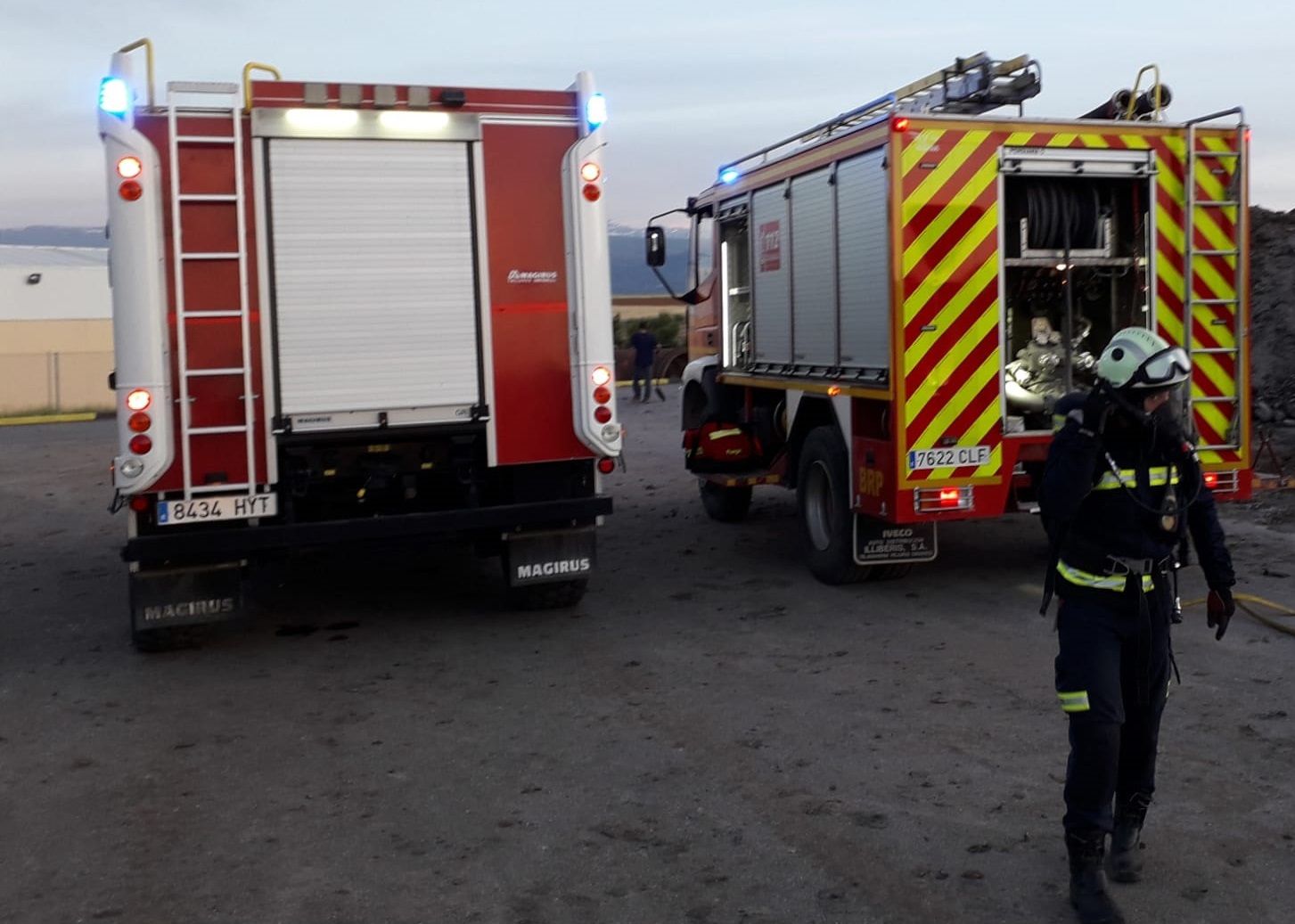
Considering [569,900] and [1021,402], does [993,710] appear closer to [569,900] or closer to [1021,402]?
[569,900]

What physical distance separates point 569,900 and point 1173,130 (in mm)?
6754

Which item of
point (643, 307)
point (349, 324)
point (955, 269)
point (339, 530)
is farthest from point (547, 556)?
point (643, 307)

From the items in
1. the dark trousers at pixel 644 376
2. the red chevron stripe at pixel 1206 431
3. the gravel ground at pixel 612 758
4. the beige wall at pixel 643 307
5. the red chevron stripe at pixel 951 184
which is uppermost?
the beige wall at pixel 643 307

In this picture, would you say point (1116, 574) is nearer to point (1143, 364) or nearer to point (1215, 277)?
point (1143, 364)

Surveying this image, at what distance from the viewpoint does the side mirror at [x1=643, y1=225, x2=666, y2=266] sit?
39.1ft

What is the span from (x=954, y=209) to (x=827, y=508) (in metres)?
2.31

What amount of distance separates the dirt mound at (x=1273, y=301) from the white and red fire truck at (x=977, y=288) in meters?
7.56

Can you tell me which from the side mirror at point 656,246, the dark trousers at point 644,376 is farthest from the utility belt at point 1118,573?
the dark trousers at point 644,376

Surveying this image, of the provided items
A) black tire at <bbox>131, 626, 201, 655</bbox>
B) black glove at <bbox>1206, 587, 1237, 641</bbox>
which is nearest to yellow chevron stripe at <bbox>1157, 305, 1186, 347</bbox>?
black glove at <bbox>1206, 587, 1237, 641</bbox>

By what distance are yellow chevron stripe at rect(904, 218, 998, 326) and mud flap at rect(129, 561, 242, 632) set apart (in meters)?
4.23

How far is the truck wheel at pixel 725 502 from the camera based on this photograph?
41.1 feet

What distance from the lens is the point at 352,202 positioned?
312 inches

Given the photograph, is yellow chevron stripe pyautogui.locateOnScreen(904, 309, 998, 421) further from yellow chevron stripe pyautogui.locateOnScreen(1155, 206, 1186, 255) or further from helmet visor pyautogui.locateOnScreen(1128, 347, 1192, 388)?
helmet visor pyautogui.locateOnScreen(1128, 347, 1192, 388)

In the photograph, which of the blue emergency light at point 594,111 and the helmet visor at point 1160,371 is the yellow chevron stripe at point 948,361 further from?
the helmet visor at point 1160,371
